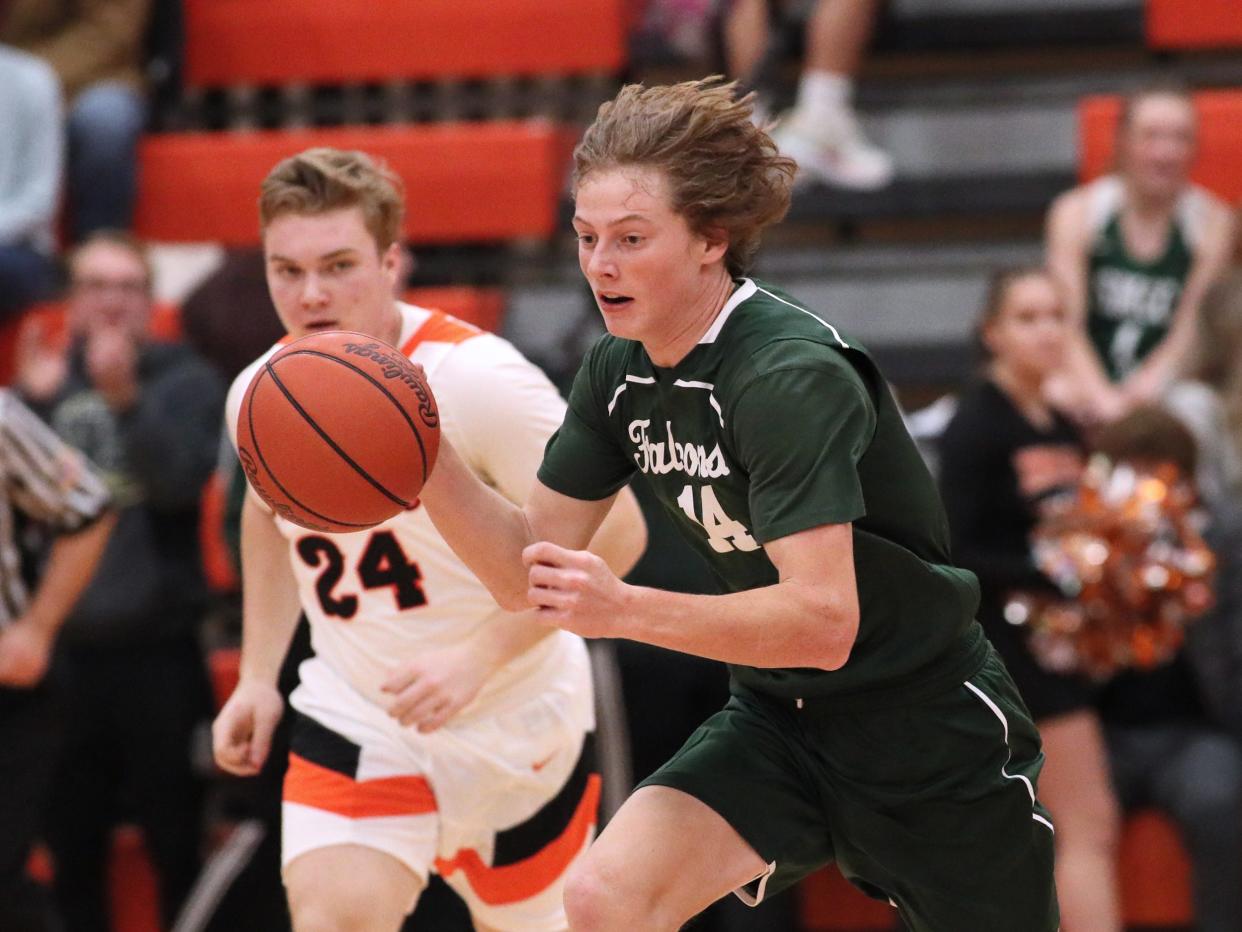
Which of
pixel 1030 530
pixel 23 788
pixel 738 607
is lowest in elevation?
pixel 23 788

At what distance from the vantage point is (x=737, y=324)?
10.6 ft

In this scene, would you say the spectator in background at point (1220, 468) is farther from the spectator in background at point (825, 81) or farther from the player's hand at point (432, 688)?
the player's hand at point (432, 688)

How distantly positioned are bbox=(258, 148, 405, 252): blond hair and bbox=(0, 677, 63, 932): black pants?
208 centimetres

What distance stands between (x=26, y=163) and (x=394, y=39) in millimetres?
1752

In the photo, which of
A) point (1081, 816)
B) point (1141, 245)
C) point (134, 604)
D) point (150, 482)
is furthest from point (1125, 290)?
point (134, 604)

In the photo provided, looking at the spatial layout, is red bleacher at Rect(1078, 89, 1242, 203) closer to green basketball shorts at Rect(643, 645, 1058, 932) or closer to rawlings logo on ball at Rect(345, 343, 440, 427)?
green basketball shorts at Rect(643, 645, 1058, 932)

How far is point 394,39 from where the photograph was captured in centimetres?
872

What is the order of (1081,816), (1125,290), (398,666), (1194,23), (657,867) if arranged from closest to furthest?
(657,867) → (398,666) → (1081,816) → (1125,290) → (1194,23)

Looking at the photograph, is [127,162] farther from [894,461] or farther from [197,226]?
[894,461]

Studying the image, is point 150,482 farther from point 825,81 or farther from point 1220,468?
point 1220,468

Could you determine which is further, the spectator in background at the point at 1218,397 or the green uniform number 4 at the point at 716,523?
the spectator in background at the point at 1218,397

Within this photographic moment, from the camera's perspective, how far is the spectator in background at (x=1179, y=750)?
6.01m

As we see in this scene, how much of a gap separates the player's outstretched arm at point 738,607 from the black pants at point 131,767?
3.77 m

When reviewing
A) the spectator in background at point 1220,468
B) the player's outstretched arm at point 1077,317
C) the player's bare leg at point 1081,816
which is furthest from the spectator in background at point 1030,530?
the spectator in background at point 1220,468
